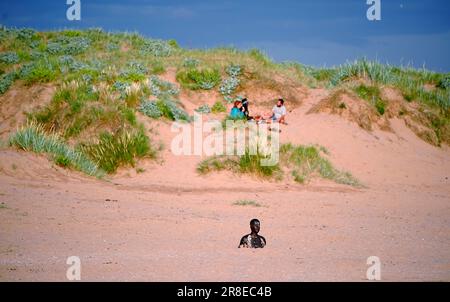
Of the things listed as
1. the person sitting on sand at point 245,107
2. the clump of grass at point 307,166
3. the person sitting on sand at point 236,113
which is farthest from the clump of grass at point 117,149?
the person sitting on sand at point 245,107

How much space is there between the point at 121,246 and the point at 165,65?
707 inches

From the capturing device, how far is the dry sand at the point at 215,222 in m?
7.25

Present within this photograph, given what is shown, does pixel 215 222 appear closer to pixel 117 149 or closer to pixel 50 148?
pixel 50 148

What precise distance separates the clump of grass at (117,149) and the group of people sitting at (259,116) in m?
3.70

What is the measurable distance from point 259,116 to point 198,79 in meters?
3.89

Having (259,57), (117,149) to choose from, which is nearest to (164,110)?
(117,149)

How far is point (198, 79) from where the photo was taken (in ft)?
80.2

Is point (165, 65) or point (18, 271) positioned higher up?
point (165, 65)

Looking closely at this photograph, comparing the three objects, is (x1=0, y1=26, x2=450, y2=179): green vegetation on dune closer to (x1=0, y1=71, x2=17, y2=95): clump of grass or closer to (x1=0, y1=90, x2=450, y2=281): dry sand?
(x1=0, y1=71, x2=17, y2=95): clump of grass

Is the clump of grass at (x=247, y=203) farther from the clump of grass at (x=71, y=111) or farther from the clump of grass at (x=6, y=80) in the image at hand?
the clump of grass at (x=6, y=80)

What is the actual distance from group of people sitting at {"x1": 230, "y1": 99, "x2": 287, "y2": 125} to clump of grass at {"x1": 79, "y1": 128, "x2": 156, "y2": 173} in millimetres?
3695

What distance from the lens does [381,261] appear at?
8.00 m
